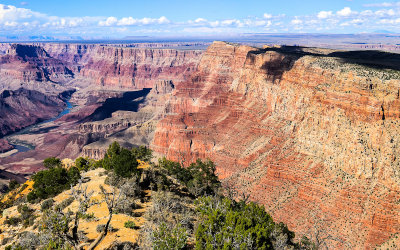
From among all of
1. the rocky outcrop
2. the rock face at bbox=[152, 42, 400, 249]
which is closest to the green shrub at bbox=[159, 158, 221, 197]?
the rock face at bbox=[152, 42, 400, 249]

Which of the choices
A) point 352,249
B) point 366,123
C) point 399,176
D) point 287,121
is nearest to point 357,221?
point 352,249

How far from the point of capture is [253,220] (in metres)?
35.4

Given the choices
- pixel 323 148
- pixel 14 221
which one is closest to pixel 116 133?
pixel 14 221

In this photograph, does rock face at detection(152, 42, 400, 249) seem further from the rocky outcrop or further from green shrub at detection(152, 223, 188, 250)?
the rocky outcrop

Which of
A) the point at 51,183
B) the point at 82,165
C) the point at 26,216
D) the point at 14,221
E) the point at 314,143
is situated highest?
the point at 314,143

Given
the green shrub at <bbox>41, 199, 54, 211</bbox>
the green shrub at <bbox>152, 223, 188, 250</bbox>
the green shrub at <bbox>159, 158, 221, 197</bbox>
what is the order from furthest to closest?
the green shrub at <bbox>159, 158, 221, 197</bbox> → the green shrub at <bbox>41, 199, 54, 211</bbox> → the green shrub at <bbox>152, 223, 188, 250</bbox>

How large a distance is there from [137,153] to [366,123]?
2049 inches

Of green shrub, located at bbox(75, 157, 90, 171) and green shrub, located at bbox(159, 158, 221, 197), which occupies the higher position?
green shrub, located at bbox(159, 158, 221, 197)

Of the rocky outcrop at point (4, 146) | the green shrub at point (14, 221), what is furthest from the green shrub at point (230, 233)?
the rocky outcrop at point (4, 146)

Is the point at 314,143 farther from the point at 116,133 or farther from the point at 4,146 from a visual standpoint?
the point at 4,146

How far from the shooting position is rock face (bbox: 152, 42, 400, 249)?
4688cm

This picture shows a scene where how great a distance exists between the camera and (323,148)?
56781 millimetres

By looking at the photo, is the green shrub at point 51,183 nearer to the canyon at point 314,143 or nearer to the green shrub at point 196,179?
the green shrub at point 196,179

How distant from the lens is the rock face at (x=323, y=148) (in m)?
46.9
